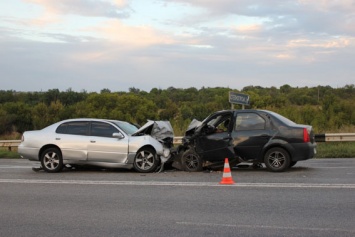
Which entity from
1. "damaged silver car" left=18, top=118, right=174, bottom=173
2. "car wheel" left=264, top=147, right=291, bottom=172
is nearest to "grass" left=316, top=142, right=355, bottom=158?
"car wheel" left=264, top=147, right=291, bottom=172

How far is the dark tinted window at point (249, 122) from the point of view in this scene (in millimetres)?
12539

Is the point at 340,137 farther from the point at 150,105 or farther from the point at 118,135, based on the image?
the point at 150,105

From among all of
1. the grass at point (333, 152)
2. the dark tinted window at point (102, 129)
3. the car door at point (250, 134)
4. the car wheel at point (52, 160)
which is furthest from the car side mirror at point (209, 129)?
the grass at point (333, 152)

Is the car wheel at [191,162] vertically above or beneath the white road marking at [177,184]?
above

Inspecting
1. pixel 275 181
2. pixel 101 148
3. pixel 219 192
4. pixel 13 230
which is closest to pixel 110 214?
pixel 13 230

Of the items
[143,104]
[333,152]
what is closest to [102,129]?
[333,152]

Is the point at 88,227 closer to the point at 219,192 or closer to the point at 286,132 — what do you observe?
the point at 219,192

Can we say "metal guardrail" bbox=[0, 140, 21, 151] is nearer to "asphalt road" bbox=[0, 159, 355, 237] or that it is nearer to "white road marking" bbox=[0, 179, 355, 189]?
"asphalt road" bbox=[0, 159, 355, 237]

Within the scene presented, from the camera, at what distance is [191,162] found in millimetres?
12891

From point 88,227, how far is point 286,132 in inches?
274

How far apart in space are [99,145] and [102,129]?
0.54 meters

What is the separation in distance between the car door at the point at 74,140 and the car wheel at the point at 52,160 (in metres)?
0.18

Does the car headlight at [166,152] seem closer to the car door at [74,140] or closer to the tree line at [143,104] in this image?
the car door at [74,140]

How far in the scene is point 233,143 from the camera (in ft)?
40.8
